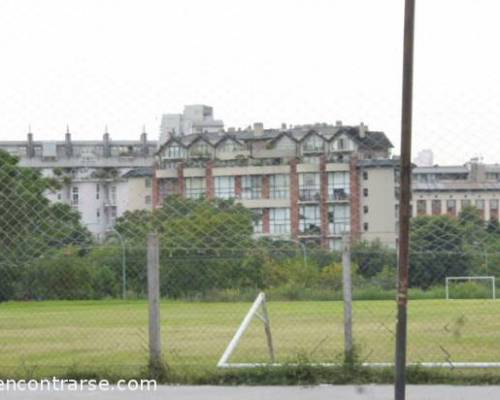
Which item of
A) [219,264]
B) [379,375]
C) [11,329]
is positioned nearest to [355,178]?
[379,375]

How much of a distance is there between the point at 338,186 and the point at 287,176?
523 millimetres

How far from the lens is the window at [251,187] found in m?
11.5

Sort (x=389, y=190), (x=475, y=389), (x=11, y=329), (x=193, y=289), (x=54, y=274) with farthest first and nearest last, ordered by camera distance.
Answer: (x=11, y=329)
(x=193, y=289)
(x=54, y=274)
(x=389, y=190)
(x=475, y=389)

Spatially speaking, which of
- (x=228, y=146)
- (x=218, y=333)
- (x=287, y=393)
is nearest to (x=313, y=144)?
(x=228, y=146)

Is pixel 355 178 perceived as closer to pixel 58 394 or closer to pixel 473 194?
pixel 473 194

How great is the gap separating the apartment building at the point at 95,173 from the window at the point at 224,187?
69 cm

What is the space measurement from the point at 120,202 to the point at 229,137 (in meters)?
1.33

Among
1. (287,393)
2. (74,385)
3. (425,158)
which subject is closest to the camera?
(287,393)

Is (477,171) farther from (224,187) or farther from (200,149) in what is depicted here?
(200,149)

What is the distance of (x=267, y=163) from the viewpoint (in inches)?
456

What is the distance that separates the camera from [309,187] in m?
11.4

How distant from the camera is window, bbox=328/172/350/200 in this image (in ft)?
36.2

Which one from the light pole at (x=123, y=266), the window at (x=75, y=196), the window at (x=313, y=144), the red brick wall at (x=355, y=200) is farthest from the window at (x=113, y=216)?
the red brick wall at (x=355, y=200)

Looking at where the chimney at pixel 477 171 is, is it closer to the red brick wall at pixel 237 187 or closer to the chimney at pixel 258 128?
the chimney at pixel 258 128
